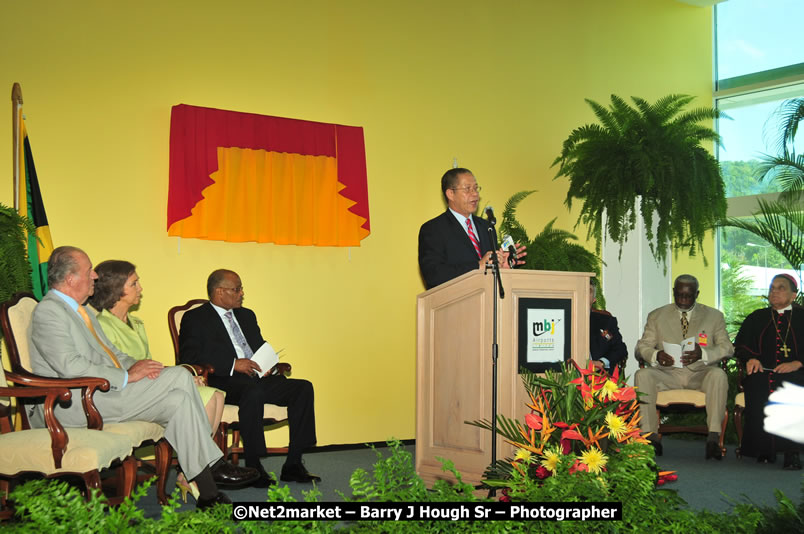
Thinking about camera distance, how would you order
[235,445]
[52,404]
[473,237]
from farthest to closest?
[235,445] → [473,237] → [52,404]

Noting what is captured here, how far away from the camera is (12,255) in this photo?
423cm

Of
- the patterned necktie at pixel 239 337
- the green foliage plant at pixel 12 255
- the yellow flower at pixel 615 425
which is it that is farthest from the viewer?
the patterned necktie at pixel 239 337

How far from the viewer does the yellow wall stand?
17.4ft

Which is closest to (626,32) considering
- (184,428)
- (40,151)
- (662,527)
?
(40,151)

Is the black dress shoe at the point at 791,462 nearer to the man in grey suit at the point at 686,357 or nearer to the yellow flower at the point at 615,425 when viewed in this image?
the man in grey suit at the point at 686,357

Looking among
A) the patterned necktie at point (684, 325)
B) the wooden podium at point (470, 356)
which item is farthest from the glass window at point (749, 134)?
the wooden podium at point (470, 356)

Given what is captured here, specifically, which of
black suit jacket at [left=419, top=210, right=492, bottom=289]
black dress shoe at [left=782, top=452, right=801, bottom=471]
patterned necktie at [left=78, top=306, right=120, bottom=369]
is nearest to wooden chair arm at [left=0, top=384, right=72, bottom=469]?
patterned necktie at [left=78, top=306, right=120, bottom=369]

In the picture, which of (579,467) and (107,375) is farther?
(107,375)

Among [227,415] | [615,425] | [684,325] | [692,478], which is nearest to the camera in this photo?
[615,425]

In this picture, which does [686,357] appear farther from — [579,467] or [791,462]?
[579,467]

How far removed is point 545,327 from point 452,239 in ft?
2.77

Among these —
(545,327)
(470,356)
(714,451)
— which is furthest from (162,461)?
(714,451)

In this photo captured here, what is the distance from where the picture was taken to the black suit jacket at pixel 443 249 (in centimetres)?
432

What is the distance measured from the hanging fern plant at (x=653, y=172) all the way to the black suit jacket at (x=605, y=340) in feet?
3.18
